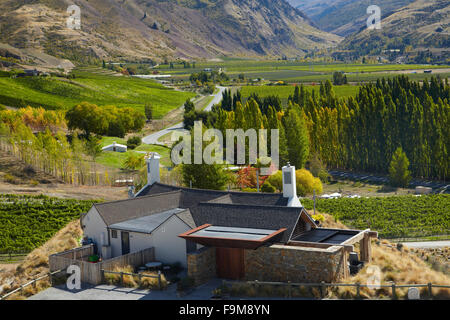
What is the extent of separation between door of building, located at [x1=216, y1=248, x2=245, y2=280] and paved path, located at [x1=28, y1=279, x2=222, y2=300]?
0.63 m

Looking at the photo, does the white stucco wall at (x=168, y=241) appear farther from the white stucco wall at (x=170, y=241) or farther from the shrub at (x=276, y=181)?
the shrub at (x=276, y=181)

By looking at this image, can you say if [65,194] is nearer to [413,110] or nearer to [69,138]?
[69,138]

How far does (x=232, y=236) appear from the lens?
2770cm

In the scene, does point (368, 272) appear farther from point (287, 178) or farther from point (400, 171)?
Answer: point (400, 171)

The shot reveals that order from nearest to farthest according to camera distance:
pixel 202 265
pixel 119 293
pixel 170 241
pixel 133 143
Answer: pixel 119 293 → pixel 202 265 → pixel 170 241 → pixel 133 143

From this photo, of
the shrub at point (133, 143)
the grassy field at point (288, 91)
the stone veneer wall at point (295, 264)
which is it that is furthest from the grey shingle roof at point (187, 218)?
the grassy field at point (288, 91)

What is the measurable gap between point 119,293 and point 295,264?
28.2ft

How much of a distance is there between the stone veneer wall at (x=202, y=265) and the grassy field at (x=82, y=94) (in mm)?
120177

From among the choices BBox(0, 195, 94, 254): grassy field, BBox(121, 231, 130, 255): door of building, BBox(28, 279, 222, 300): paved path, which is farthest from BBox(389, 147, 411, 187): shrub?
BBox(28, 279, 222, 300): paved path

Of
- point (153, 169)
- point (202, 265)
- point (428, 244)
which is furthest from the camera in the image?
point (428, 244)

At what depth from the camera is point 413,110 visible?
76500 mm

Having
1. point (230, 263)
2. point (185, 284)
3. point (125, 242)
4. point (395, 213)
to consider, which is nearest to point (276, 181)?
point (395, 213)
